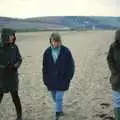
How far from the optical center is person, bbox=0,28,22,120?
8.05 m

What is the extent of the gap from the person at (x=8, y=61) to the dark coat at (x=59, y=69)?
0.52m

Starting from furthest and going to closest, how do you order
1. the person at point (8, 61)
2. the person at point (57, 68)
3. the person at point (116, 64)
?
the person at point (57, 68), the person at point (8, 61), the person at point (116, 64)

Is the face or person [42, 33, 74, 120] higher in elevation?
the face

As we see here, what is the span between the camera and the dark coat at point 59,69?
8234 mm

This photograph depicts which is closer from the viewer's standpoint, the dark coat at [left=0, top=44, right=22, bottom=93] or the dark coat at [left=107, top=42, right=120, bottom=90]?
the dark coat at [left=107, top=42, right=120, bottom=90]

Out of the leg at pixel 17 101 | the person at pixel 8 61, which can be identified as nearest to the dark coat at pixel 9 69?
the person at pixel 8 61

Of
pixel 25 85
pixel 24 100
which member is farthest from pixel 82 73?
pixel 24 100

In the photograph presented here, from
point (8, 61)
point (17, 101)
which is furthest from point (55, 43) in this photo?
point (17, 101)

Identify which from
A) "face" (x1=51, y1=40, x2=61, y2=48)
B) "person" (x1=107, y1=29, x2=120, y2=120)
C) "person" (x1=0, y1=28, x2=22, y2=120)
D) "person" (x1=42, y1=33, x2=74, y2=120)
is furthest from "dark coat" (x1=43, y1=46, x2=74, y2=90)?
"person" (x1=107, y1=29, x2=120, y2=120)

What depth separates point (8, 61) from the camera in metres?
8.10

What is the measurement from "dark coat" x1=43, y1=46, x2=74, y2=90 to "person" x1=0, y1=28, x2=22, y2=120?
516mm

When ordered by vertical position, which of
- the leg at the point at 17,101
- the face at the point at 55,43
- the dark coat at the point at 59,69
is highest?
the face at the point at 55,43

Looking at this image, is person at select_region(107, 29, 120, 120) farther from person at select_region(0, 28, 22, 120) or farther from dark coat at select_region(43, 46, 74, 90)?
person at select_region(0, 28, 22, 120)

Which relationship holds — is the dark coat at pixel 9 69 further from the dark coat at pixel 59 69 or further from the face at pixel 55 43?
the face at pixel 55 43
